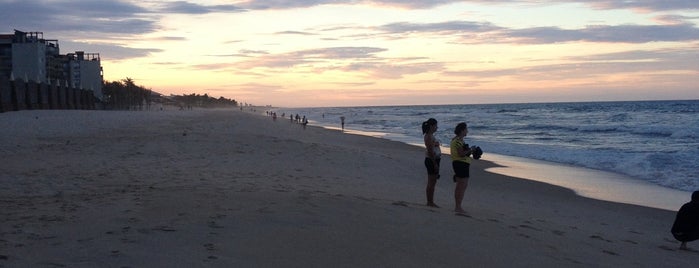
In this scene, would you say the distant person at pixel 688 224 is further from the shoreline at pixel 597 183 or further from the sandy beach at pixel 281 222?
the shoreline at pixel 597 183

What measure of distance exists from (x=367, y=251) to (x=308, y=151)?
13363 millimetres

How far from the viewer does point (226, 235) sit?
18.7 ft

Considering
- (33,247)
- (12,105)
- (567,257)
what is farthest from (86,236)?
(12,105)

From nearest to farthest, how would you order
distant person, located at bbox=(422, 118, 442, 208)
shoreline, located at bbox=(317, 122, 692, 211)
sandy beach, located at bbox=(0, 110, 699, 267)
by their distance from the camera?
sandy beach, located at bbox=(0, 110, 699, 267), distant person, located at bbox=(422, 118, 442, 208), shoreline, located at bbox=(317, 122, 692, 211)

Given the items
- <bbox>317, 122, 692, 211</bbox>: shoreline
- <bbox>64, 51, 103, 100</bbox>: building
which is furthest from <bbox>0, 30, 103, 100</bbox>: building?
<bbox>317, 122, 692, 211</bbox>: shoreline

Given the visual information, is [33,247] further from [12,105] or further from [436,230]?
[12,105]

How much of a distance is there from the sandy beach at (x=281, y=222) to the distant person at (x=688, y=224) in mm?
193

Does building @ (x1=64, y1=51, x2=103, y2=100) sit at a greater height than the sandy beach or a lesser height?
greater

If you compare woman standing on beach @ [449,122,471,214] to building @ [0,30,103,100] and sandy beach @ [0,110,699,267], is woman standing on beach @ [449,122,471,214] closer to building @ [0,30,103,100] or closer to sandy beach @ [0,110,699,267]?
sandy beach @ [0,110,699,267]

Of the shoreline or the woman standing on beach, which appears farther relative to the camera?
the shoreline

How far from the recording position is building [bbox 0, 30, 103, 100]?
6178 centimetres

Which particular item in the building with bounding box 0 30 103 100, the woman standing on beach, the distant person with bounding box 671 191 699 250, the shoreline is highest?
the building with bounding box 0 30 103 100

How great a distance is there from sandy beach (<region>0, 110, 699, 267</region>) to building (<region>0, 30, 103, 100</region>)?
163 feet

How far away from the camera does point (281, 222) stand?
640cm
